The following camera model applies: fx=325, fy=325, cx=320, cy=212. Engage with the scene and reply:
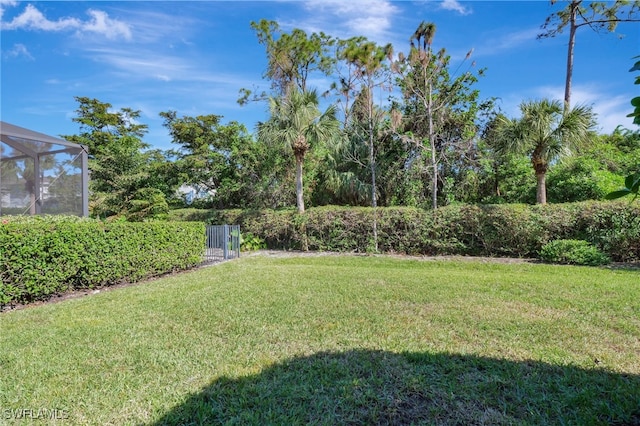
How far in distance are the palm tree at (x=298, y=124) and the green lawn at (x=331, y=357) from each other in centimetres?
636

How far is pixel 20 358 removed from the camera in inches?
119

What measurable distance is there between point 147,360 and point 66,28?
22.7ft

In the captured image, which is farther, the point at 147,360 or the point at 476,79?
the point at 476,79

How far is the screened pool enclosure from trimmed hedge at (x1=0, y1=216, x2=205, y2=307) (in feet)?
14.1

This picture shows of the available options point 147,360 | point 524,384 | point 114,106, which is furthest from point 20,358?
point 114,106

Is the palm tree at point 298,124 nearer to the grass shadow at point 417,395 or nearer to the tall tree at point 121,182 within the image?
the tall tree at point 121,182

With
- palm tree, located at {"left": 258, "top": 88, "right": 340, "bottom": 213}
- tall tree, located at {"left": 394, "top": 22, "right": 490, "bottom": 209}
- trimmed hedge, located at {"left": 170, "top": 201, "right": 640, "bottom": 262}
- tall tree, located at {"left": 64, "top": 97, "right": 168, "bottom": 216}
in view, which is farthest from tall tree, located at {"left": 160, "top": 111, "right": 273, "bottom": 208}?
tall tree, located at {"left": 394, "top": 22, "right": 490, "bottom": 209}

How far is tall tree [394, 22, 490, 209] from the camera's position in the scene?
11148mm

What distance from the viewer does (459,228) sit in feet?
30.9

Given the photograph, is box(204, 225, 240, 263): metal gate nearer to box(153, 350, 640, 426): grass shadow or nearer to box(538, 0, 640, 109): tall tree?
box(153, 350, 640, 426): grass shadow

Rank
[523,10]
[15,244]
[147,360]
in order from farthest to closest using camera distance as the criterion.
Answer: [523,10] < [15,244] < [147,360]

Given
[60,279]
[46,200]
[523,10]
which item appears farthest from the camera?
[46,200]

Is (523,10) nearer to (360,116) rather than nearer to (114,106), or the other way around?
(360,116)
